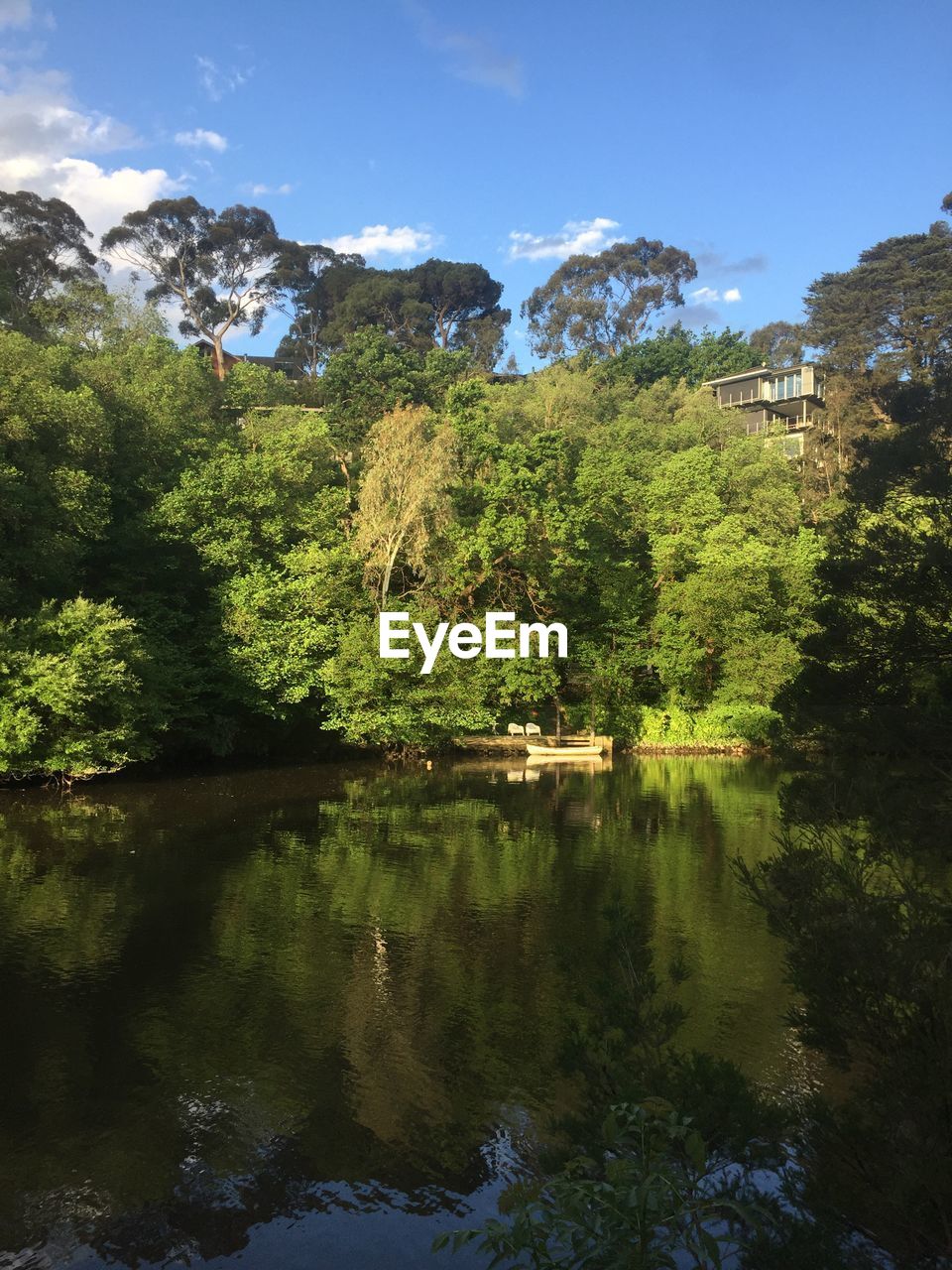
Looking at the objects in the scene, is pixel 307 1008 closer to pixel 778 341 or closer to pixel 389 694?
→ pixel 389 694

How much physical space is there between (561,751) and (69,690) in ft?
52.3

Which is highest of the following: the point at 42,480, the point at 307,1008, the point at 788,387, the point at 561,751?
the point at 788,387

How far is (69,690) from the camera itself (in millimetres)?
21625

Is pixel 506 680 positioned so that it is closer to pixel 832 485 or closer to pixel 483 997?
pixel 832 485

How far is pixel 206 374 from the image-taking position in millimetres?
37781

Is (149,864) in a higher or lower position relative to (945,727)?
lower

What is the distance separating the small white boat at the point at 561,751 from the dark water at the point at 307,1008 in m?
9.88

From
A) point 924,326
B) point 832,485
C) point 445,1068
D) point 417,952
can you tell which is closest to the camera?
point 445,1068

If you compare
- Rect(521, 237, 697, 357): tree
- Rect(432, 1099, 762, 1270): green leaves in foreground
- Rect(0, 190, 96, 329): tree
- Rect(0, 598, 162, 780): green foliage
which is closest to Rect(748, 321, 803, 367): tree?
Rect(521, 237, 697, 357): tree

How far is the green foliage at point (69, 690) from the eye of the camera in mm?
21500

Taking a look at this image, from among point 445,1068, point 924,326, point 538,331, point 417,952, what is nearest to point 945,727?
point 445,1068

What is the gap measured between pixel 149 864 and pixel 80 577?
11.9 metres

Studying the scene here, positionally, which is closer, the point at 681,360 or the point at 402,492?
the point at 402,492

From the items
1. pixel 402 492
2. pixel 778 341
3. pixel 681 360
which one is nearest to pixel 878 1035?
pixel 402 492
